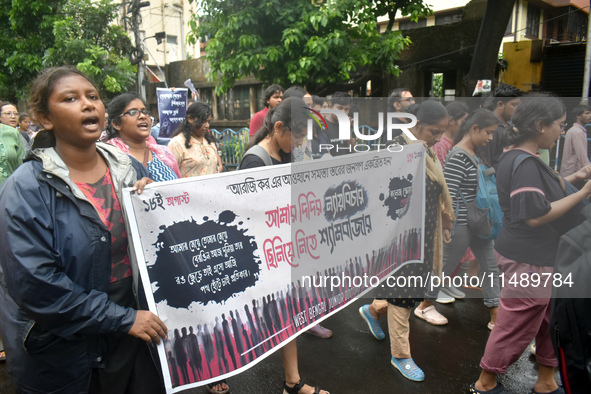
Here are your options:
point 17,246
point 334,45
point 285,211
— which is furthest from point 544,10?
point 17,246

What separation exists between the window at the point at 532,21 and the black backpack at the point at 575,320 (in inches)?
734

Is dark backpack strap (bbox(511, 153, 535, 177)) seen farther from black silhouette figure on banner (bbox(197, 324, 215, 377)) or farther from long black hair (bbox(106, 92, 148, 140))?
long black hair (bbox(106, 92, 148, 140))

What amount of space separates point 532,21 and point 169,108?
17.8 m

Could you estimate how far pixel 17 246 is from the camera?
61.3 inches

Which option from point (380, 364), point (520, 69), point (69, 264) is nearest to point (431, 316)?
point (380, 364)

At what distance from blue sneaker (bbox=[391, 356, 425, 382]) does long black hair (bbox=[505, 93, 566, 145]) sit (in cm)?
171

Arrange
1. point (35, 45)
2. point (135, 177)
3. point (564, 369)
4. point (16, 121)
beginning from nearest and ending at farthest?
point (564, 369)
point (135, 177)
point (16, 121)
point (35, 45)

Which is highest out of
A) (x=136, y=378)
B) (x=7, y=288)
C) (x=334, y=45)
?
(x=334, y=45)

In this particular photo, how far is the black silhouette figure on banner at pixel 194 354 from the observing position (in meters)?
2.05

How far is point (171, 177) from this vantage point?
324 cm

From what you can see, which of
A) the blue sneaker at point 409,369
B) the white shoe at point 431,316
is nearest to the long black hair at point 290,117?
the blue sneaker at point 409,369

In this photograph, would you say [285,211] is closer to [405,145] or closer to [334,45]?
[405,145]

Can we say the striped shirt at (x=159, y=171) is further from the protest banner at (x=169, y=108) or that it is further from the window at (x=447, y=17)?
the window at (x=447, y=17)

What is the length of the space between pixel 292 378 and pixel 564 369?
154 cm
